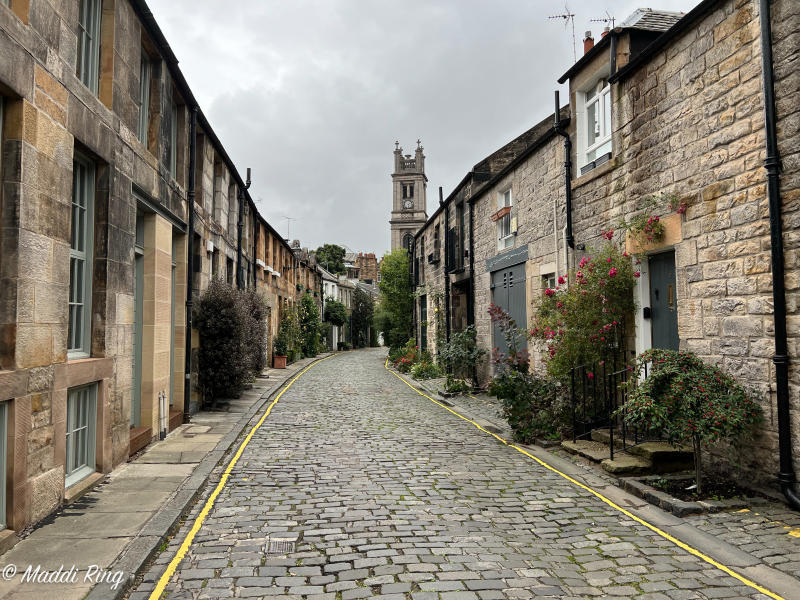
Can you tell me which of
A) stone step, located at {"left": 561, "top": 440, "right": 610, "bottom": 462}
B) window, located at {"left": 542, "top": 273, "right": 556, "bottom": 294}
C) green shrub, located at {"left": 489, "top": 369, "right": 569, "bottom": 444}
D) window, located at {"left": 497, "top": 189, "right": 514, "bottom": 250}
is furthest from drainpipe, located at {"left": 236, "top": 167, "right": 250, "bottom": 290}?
stone step, located at {"left": 561, "top": 440, "right": 610, "bottom": 462}

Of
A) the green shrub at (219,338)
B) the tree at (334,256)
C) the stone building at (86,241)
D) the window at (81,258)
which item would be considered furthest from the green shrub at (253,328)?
the tree at (334,256)

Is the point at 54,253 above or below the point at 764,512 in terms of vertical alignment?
above

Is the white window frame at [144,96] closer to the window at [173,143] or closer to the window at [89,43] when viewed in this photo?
the window at [173,143]

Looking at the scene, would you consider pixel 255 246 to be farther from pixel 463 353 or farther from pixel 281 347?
pixel 463 353

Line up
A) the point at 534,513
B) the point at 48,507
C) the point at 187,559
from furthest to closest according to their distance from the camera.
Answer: the point at 534,513 → the point at 48,507 → the point at 187,559

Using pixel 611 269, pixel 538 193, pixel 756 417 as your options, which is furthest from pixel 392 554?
pixel 538 193

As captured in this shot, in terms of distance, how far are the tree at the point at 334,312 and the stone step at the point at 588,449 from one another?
122ft

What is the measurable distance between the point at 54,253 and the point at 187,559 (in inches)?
121

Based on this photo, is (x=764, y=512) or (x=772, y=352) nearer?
(x=764, y=512)

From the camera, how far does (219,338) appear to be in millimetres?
12422

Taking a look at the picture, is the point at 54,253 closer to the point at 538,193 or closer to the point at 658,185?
the point at 658,185

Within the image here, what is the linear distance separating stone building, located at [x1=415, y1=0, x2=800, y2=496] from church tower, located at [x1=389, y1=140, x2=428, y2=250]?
76.6m

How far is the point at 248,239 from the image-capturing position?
19.6 metres

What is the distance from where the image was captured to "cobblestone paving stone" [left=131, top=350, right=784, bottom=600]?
12.7 feet
